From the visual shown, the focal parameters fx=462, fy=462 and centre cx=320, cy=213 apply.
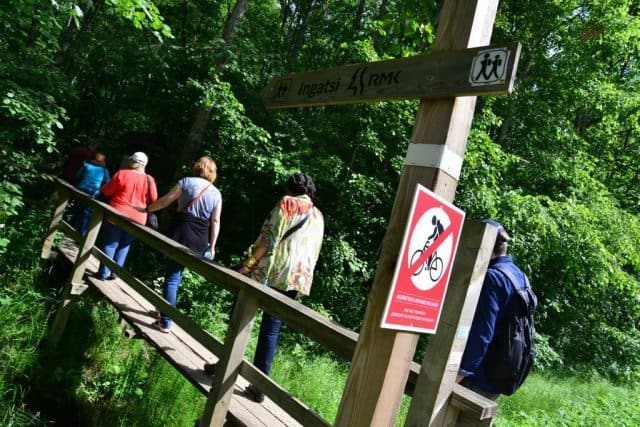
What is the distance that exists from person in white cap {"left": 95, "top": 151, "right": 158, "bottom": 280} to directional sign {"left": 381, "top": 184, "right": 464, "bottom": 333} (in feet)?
14.4

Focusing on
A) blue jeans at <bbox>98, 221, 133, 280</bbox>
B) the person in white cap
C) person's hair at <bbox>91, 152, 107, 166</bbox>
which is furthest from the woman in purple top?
person's hair at <bbox>91, 152, 107, 166</bbox>

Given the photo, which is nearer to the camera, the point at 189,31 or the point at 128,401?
the point at 128,401

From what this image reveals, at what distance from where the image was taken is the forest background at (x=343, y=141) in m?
6.77

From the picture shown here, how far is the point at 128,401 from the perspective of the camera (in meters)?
4.04

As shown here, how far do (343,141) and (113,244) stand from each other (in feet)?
17.9

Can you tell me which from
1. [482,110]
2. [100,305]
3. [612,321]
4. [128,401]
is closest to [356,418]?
[128,401]

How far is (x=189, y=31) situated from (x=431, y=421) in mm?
13386

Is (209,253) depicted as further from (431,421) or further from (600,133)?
(600,133)

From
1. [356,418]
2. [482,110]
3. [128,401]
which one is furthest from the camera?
[482,110]

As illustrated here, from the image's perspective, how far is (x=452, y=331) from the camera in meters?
1.67

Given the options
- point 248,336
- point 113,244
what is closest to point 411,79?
point 248,336

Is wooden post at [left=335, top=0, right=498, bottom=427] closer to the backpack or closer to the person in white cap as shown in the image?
the backpack

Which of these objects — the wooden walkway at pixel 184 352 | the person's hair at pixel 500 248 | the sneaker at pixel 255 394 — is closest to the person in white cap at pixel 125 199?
the wooden walkway at pixel 184 352

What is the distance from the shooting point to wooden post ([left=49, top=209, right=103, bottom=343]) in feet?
16.8
